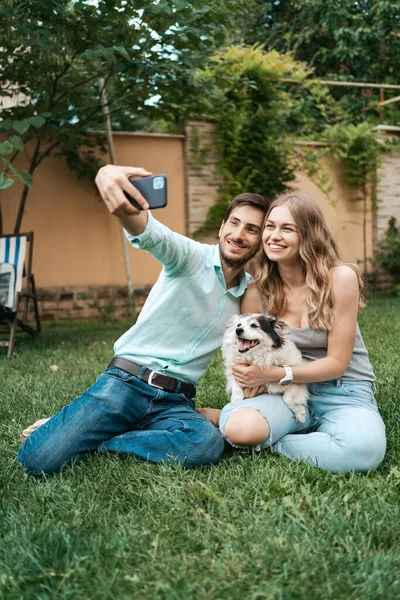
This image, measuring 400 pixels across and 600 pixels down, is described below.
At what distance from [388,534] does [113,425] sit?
121cm

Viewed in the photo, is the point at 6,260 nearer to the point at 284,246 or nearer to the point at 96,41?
the point at 96,41

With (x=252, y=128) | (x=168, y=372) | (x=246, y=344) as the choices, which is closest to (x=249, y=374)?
(x=246, y=344)

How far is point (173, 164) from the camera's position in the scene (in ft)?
27.3

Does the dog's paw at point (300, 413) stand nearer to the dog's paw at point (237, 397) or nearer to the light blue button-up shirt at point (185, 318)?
the dog's paw at point (237, 397)

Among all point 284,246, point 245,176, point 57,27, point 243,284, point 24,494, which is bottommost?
point 24,494

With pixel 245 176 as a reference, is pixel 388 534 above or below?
below

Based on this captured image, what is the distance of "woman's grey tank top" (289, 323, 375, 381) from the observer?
2641 millimetres

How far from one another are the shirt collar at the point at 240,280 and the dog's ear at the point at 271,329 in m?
0.24

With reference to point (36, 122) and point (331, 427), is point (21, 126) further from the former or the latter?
point (331, 427)

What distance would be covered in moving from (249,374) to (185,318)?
363 mm

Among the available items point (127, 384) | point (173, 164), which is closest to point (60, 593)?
point (127, 384)

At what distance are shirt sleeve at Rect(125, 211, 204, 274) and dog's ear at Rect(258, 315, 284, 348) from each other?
14.0 inches

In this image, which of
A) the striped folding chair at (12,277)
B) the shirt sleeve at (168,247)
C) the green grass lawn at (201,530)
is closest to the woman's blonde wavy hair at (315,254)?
the shirt sleeve at (168,247)

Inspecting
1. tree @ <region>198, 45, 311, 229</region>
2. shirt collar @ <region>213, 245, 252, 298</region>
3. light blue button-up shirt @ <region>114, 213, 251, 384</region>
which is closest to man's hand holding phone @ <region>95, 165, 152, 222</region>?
light blue button-up shirt @ <region>114, 213, 251, 384</region>
